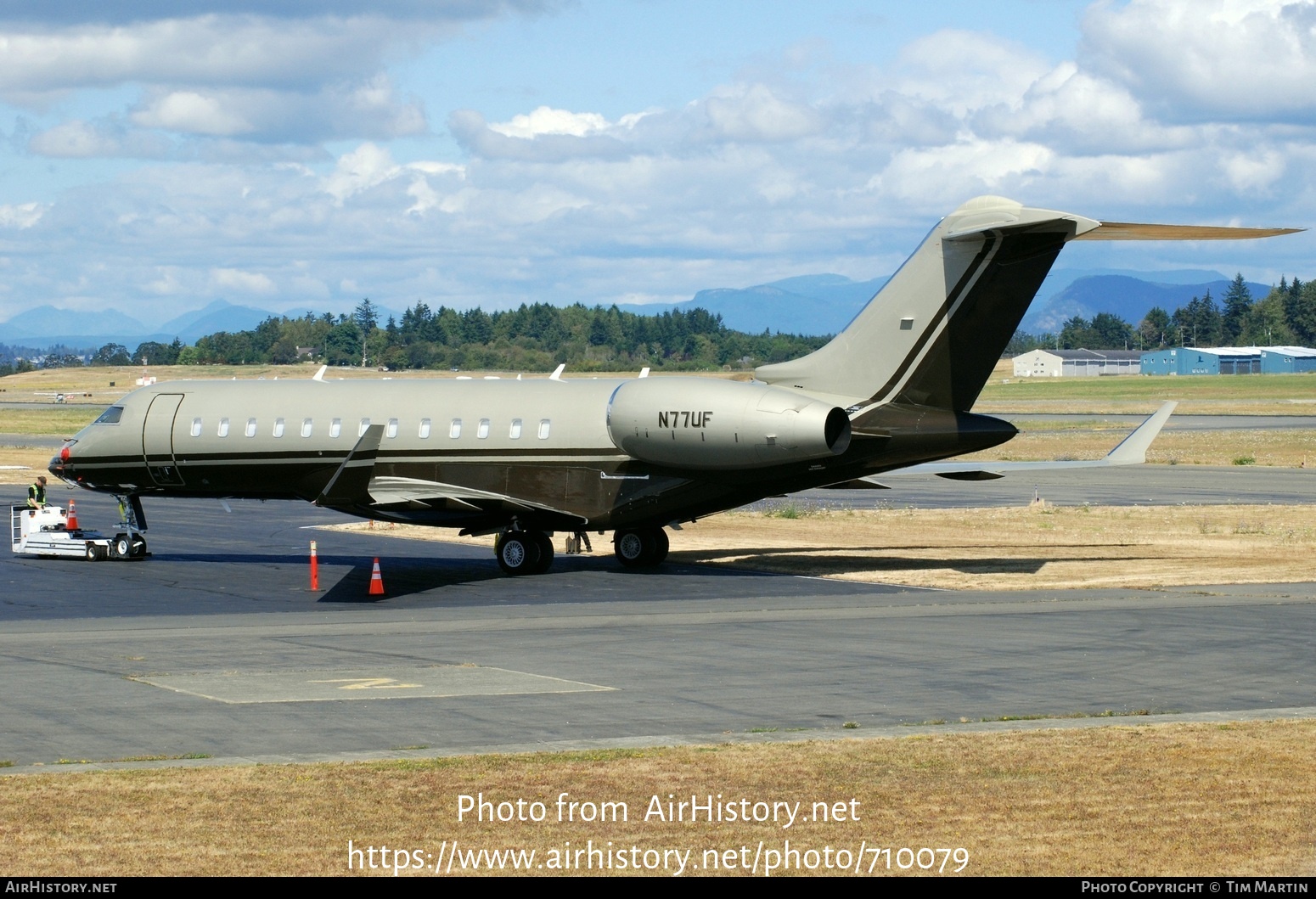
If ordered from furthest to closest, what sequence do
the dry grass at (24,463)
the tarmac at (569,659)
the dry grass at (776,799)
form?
1. the dry grass at (24,463)
2. the tarmac at (569,659)
3. the dry grass at (776,799)

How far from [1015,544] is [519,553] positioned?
12.3 meters

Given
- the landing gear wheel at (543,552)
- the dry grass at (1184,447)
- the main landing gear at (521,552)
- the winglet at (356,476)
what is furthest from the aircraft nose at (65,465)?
the dry grass at (1184,447)

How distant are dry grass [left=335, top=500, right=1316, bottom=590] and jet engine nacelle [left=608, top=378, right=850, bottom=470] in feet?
11.4

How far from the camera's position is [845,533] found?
40156mm

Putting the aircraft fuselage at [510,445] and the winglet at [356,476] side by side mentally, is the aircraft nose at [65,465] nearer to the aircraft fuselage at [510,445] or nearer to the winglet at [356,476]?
the aircraft fuselage at [510,445]

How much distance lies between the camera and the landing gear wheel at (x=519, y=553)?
104ft

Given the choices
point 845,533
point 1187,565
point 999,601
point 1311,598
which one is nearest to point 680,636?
point 999,601

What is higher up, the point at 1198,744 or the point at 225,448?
the point at 225,448

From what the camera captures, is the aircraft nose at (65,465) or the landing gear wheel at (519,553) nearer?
the landing gear wheel at (519,553)

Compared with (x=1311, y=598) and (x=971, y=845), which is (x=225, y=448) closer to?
(x=1311, y=598)

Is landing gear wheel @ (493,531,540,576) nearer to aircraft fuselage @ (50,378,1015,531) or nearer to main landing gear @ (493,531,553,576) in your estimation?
main landing gear @ (493,531,553,576)

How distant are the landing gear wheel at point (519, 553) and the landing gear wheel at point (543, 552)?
40 mm

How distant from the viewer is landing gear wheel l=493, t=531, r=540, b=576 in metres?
31.8

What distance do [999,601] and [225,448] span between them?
1643cm
